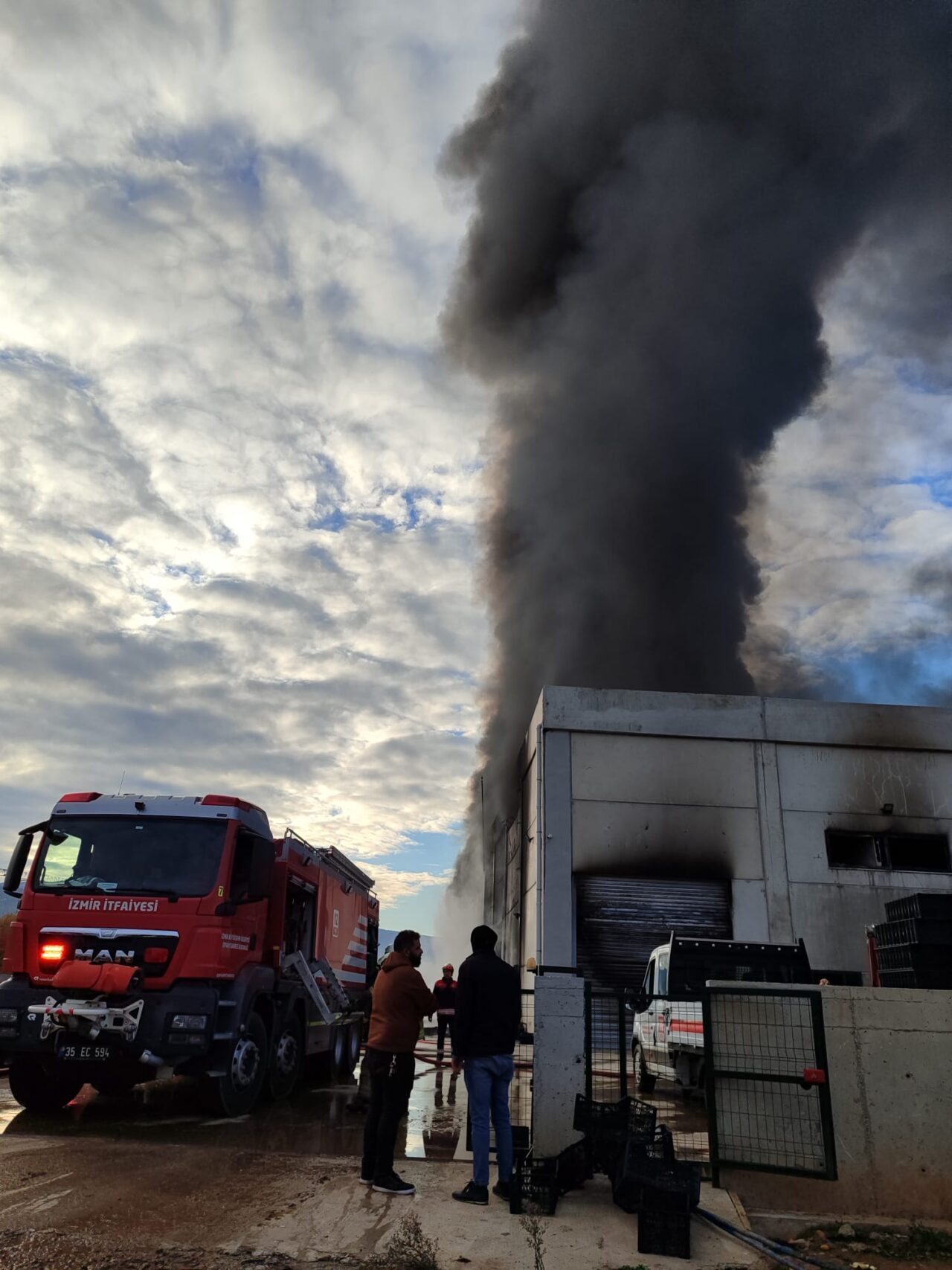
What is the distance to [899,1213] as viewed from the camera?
5102 mm

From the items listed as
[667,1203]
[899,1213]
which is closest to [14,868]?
[667,1203]

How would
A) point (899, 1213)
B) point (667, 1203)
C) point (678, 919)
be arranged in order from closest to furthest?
1. point (667, 1203)
2. point (899, 1213)
3. point (678, 919)

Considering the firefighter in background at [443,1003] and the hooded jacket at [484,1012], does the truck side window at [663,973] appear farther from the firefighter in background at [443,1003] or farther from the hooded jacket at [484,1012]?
the hooded jacket at [484,1012]

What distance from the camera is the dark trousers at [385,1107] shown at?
192 inches

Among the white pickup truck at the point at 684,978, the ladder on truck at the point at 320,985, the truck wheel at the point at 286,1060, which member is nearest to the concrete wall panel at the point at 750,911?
the white pickup truck at the point at 684,978

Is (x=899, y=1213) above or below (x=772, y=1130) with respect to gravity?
below

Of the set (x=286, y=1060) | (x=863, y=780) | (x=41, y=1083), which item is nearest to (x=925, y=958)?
(x=286, y=1060)

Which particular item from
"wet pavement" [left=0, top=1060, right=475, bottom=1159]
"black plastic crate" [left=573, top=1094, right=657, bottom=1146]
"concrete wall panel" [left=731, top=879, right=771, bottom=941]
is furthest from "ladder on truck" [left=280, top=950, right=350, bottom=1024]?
"concrete wall panel" [left=731, top=879, right=771, bottom=941]

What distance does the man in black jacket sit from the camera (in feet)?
16.2

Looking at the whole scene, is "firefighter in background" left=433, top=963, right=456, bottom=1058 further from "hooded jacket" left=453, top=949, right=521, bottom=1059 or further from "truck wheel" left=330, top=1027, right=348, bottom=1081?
"hooded jacket" left=453, top=949, right=521, bottom=1059

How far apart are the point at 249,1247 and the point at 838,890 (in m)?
15.9

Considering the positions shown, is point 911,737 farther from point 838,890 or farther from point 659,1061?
point 659,1061

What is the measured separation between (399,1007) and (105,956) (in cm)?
343

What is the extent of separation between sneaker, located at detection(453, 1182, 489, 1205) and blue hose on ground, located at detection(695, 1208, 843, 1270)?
1.21 m
